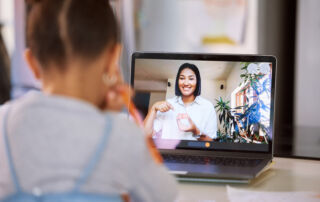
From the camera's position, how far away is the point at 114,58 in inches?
22.0

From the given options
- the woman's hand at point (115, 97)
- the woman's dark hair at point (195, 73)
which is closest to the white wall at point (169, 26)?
the woman's dark hair at point (195, 73)

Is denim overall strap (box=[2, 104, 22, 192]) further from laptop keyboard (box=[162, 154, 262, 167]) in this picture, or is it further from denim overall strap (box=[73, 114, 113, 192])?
laptop keyboard (box=[162, 154, 262, 167])

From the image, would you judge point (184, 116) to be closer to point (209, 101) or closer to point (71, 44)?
point (209, 101)

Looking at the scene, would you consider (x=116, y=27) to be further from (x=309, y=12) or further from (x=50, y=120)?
(x=309, y=12)

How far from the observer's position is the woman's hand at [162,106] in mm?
1161

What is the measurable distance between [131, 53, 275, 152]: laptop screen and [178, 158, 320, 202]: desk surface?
9 centimetres

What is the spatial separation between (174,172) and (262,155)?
0.28m

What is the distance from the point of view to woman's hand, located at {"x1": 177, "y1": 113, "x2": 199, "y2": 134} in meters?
1.15

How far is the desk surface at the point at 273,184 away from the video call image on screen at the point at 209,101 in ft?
0.35

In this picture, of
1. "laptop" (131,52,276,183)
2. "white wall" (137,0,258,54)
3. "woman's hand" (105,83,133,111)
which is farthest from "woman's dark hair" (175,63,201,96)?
"white wall" (137,0,258,54)

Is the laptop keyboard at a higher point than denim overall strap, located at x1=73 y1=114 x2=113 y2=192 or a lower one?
lower

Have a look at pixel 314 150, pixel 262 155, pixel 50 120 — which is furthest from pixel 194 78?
pixel 50 120

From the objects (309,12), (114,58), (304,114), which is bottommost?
(304,114)

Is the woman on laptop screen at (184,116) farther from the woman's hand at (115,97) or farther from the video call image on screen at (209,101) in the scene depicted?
the woman's hand at (115,97)
